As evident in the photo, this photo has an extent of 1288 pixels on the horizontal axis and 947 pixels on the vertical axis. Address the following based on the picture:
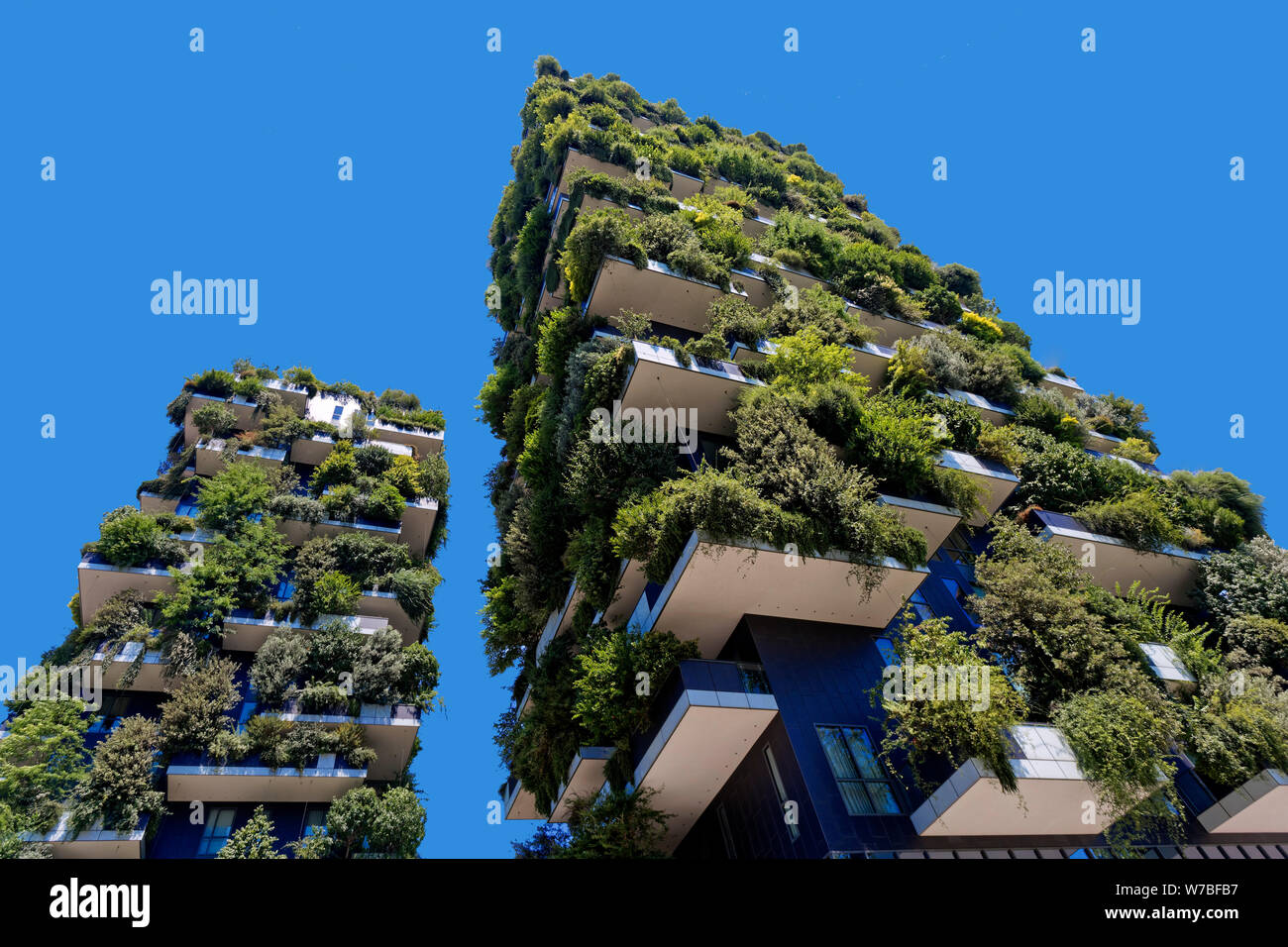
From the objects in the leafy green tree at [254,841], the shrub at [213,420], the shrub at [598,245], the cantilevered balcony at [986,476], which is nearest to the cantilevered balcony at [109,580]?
the shrub at [213,420]

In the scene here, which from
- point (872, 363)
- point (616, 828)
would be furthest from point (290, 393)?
point (616, 828)

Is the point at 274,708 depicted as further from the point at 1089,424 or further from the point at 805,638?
the point at 1089,424

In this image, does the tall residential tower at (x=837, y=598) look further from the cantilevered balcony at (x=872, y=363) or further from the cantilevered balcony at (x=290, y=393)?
the cantilevered balcony at (x=290, y=393)

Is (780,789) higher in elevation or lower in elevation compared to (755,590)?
lower

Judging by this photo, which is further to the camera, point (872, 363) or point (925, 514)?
point (872, 363)

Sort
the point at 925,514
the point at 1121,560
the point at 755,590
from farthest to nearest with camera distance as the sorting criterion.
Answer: the point at 1121,560 < the point at 925,514 < the point at 755,590

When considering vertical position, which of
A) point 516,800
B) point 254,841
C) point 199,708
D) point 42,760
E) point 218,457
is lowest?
point 254,841

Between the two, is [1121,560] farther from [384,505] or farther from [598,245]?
[384,505]
